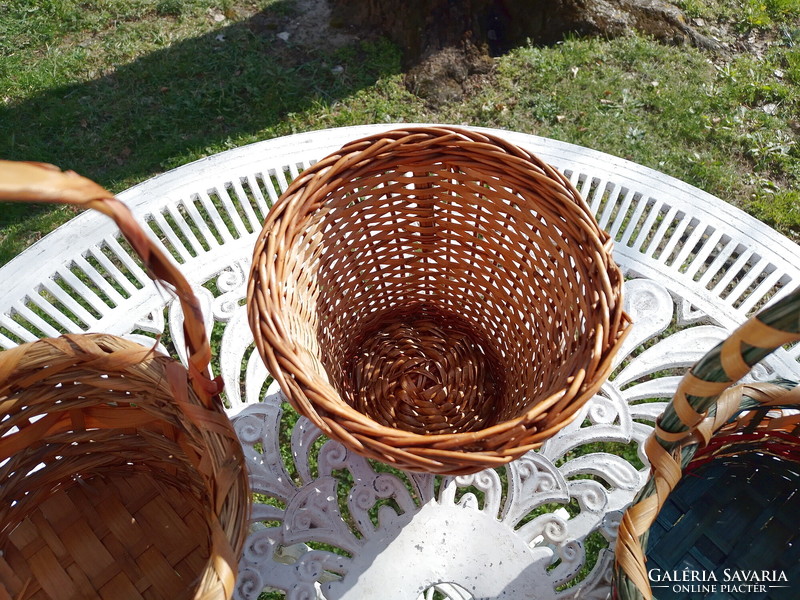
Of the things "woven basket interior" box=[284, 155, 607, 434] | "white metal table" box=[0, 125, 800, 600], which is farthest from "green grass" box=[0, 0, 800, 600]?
"woven basket interior" box=[284, 155, 607, 434]

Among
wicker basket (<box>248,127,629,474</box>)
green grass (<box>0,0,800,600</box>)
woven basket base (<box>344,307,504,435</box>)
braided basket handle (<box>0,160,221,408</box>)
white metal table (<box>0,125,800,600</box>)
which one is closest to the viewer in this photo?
braided basket handle (<box>0,160,221,408</box>)

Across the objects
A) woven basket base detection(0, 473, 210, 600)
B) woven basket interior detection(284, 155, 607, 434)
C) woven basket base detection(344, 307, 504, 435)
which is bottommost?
woven basket base detection(0, 473, 210, 600)

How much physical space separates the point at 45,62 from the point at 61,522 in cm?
215

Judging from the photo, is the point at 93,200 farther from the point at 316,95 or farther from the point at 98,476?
the point at 316,95

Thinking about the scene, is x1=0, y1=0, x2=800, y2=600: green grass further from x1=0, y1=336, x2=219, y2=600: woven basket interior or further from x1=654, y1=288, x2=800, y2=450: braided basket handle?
x1=654, y1=288, x2=800, y2=450: braided basket handle

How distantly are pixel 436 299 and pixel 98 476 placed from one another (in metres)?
0.68

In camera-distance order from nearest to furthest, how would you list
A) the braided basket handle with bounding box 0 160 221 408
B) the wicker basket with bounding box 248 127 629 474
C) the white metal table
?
1. the braided basket handle with bounding box 0 160 221 408
2. the wicker basket with bounding box 248 127 629 474
3. the white metal table

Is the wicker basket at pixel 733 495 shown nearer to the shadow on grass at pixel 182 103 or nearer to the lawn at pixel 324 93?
the lawn at pixel 324 93

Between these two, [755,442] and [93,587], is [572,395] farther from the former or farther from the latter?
[93,587]

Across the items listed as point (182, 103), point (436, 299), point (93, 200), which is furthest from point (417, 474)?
point (182, 103)

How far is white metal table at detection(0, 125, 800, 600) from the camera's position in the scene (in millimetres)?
878

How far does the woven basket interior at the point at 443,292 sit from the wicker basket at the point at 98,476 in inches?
9.8

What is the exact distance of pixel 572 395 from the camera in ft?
2.29

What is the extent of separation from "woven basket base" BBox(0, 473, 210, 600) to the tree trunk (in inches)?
69.9
